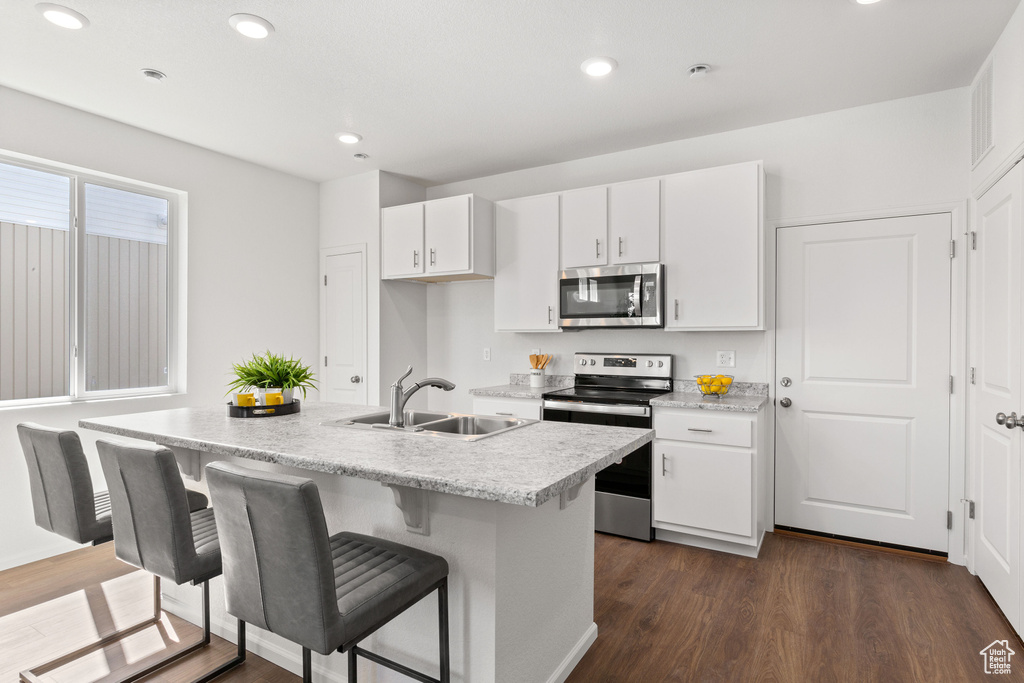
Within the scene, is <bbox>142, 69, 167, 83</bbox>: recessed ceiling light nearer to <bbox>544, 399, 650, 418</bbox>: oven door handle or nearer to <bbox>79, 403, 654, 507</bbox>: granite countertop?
<bbox>79, 403, 654, 507</bbox>: granite countertop

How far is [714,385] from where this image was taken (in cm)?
322

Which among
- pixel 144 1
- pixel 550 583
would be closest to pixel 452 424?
pixel 550 583

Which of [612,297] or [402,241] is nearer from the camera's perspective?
[612,297]

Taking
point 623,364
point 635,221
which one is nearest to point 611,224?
point 635,221

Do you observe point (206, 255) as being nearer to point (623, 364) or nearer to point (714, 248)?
point (623, 364)

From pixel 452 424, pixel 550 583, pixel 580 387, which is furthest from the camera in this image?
pixel 580 387

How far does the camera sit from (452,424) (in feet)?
7.57

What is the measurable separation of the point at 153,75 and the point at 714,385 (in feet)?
11.4

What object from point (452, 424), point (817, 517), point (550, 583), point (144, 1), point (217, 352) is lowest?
point (817, 517)

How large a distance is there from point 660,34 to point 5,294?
3690 mm

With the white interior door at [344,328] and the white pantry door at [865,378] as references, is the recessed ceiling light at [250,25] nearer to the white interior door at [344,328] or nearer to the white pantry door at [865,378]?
the white interior door at [344,328]

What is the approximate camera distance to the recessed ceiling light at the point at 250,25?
223cm

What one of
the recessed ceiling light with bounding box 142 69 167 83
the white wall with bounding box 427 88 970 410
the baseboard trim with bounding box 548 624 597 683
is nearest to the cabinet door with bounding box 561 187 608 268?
the white wall with bounding box 427 88 970 410

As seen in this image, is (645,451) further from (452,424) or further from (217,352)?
(217,352)
